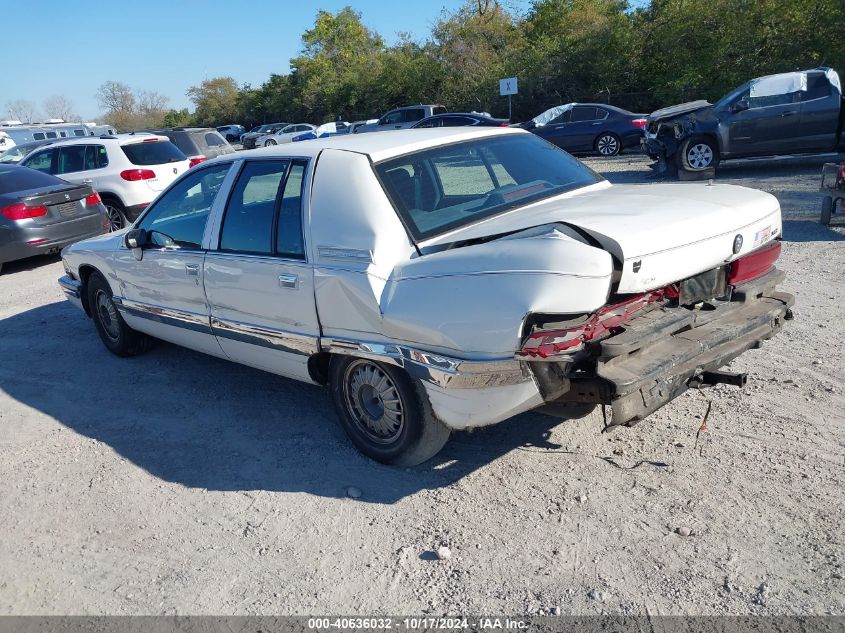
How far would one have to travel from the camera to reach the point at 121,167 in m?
12.1

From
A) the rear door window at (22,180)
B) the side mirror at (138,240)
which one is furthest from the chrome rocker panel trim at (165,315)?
the rear door window at (22,180)

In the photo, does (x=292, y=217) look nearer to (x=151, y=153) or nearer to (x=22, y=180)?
(x=22, y=180)

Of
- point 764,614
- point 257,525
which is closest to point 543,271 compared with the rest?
point 764,614

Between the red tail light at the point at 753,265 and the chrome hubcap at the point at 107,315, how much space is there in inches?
192

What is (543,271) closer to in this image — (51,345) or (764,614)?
(764,614)

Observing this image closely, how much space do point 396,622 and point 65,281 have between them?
534cm

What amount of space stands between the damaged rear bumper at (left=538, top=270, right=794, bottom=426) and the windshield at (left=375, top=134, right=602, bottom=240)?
1.15 metres

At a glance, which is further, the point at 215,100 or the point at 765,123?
the point at 215,100

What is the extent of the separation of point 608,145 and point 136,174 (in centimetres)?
1323

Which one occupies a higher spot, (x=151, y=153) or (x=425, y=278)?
(x=151, y=153)

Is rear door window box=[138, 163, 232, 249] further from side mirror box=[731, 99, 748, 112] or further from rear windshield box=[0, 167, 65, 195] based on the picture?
side mirror box=[731, 99, 748, 112]

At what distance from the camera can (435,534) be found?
3.40 meters

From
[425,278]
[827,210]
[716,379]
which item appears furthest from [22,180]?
[827,210]

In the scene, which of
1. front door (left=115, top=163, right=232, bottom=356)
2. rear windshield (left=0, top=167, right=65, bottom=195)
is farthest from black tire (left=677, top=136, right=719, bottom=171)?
front door (left=115, top=163, right=232, bottom=356)
